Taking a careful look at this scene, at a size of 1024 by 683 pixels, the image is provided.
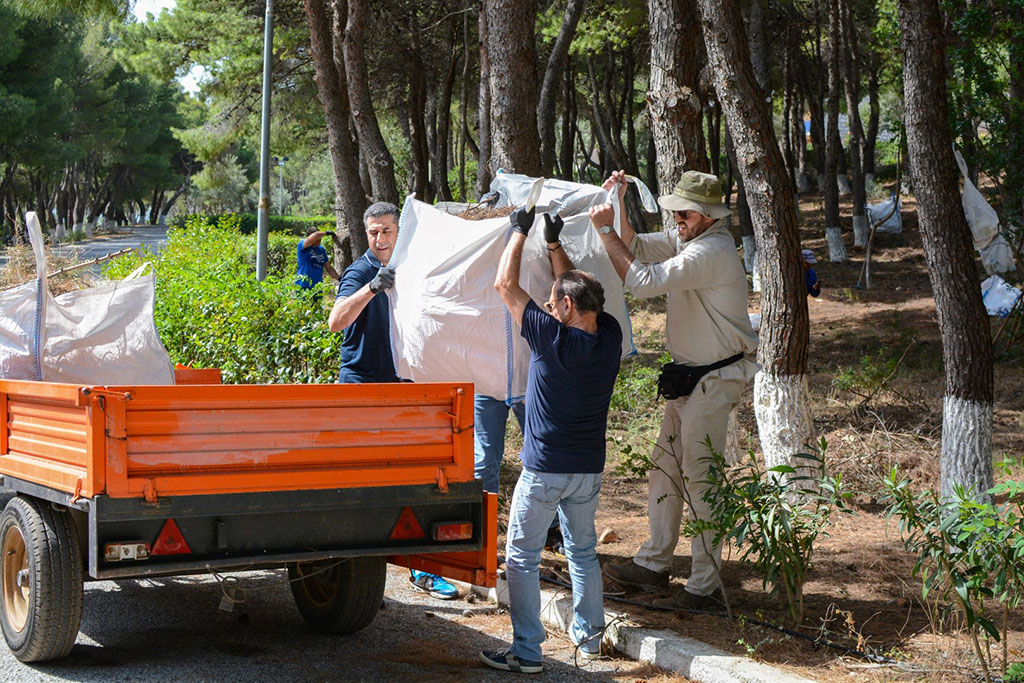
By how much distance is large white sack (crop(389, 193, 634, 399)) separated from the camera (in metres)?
5.37

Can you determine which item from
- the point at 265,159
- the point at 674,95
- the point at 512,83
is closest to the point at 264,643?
the point at 674,95

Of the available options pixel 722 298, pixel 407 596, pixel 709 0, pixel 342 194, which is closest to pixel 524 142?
pixel 709 0

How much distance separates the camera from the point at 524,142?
859cm

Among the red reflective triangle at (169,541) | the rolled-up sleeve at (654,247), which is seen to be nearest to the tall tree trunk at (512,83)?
the rolled-up sleeve at (654,247)

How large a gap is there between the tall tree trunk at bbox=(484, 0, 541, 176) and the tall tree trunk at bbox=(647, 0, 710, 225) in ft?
3.59

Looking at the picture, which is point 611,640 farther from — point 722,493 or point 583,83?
point 583,83

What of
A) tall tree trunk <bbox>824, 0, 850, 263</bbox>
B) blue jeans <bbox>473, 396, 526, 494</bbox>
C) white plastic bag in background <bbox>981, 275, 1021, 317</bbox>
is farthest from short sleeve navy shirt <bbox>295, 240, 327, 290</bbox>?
tall tree trunk <bbox>824, 0, 850, 263</bbox>

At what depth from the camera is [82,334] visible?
20.4 feet

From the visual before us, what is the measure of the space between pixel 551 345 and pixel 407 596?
2.40m

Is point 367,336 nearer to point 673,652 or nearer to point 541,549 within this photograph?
point 541,549

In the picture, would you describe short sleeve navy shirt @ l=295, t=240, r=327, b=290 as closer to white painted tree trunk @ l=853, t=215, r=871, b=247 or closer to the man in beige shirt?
the man in beige shirt

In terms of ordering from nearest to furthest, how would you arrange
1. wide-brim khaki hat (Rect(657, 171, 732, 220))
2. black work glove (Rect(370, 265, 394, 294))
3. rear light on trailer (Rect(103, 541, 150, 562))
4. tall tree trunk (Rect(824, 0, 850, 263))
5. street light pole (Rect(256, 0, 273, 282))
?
1. rear light on trailer (Rect(103, 541, 150, 562))
2. black work glove (Rect(370, 265, 394, 294))
3. wide-brim khaki hat (Rect(657, 171, 732, 220))
4. street light pole (Rect(256, 0, 273, 282))
5. tall tree trunk (Rect(824, 0, 850, 263))

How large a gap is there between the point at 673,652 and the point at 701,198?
7.85 feet

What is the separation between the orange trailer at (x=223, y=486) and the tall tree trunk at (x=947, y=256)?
3.38 metres
